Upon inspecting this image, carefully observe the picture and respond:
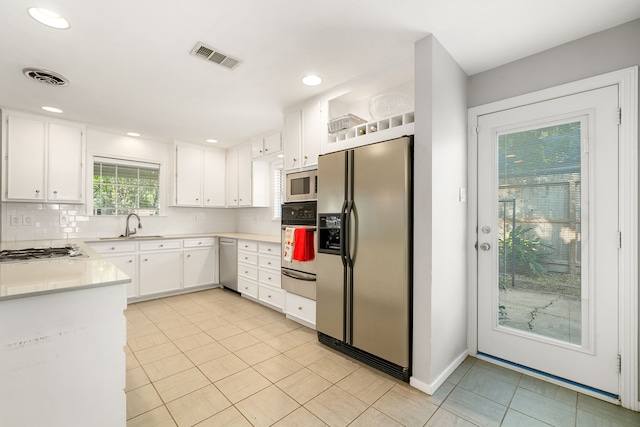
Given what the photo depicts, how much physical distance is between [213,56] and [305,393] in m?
2.58

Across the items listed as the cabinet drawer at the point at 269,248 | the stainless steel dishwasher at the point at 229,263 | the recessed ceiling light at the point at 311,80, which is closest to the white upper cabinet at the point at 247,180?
the stainless steel dishwasher at the point at 229,263

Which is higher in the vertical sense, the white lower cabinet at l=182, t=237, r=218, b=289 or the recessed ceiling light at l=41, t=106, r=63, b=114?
the recessed ceiling light at l=41, t=106, r=63, b=114

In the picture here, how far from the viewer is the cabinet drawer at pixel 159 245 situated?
4.07m

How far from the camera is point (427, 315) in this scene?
6.42ft

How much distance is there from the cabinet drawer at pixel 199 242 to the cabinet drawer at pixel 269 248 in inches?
54.0

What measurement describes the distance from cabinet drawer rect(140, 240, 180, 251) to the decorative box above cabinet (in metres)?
0.97

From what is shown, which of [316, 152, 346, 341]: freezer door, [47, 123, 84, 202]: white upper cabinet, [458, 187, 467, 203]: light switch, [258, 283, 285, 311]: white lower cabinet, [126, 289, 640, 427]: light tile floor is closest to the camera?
[126, 289, 640, 427]: light tile floor

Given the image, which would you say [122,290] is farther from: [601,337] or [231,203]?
[231,203]

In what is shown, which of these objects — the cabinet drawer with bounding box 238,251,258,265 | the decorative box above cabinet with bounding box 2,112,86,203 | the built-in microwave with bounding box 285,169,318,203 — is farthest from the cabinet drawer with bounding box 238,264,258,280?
the decorative box above cabinet with bounding box 2,112,86,203

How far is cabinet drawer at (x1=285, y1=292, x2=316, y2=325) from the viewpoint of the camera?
2.95 m

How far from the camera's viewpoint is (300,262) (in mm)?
3014

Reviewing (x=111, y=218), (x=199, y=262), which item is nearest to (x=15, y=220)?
(x=111, y=218)

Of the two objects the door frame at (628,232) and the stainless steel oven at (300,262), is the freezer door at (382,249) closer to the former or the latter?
the stainless steel oven at (300,262)

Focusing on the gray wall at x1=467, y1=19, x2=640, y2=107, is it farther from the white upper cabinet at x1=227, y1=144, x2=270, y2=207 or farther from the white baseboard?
the white upper cabinet at x1=227, y1=144, x2=270, y2=207
